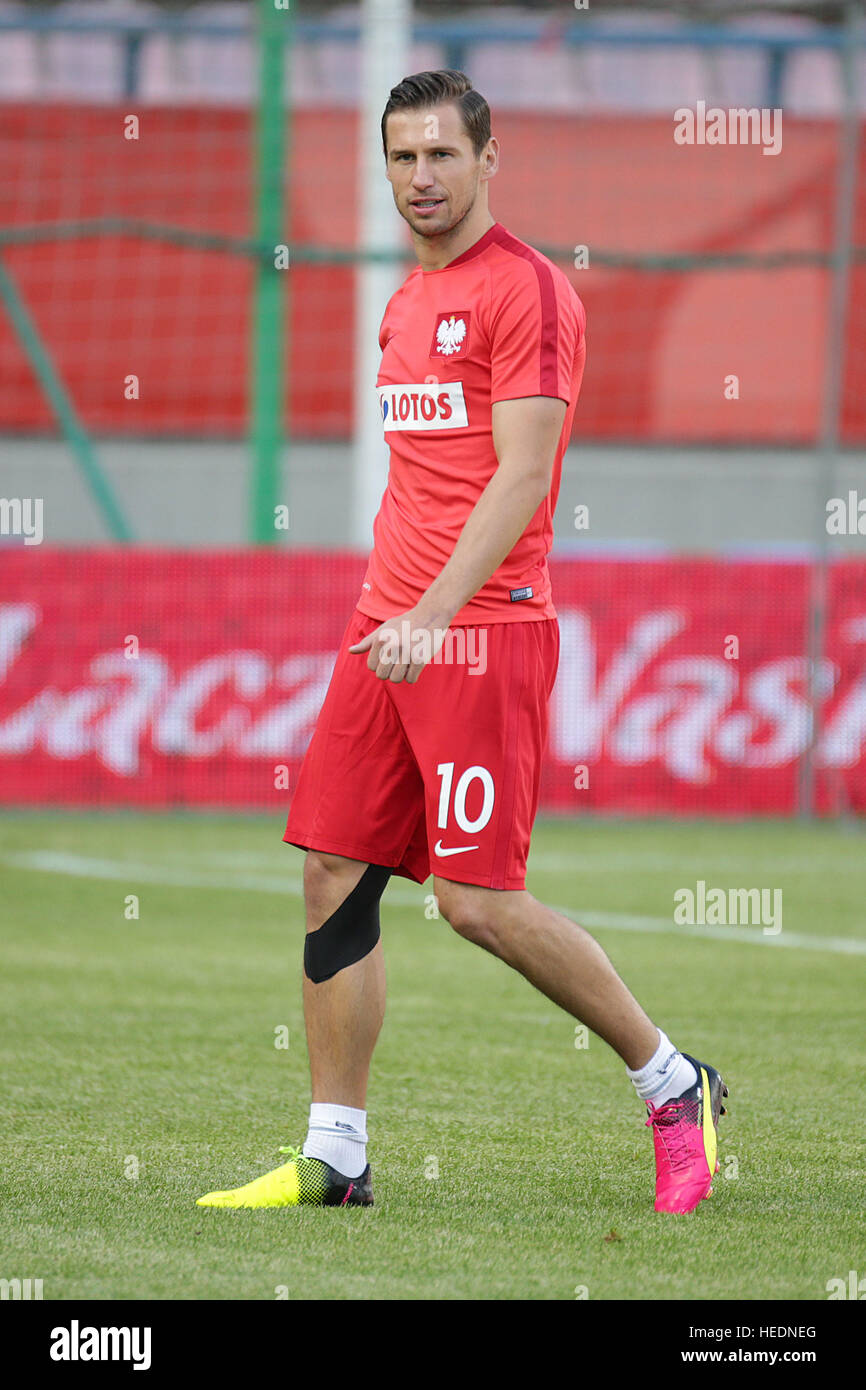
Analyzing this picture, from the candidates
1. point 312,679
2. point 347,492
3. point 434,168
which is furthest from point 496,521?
point 347,492

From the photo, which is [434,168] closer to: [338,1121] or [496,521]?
[496,521]

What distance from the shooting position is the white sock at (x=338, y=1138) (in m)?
4.25

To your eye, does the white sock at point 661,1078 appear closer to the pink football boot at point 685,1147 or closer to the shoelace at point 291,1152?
the pink football boot at point 685,1147

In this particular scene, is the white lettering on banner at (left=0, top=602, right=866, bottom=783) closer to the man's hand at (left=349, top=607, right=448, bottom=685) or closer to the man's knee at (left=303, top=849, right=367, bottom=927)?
the man's knee at (left=303, top=849, right=367, bottom=927)

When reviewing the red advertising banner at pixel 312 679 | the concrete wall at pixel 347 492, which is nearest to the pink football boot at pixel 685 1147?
the red advertising banner at pixel 312 679

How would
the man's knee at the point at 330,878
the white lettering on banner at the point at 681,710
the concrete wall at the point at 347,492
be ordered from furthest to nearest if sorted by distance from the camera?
the concrete wall at the point at 347,492
the white lettering on banner at the point at 681,710
the man's knee at the point at 330,878

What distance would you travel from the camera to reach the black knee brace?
4363 millimetres

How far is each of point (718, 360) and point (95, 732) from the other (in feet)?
41.9

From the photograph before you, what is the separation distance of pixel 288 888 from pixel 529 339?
6.20 m

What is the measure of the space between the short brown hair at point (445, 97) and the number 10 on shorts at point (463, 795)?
1.23 metres

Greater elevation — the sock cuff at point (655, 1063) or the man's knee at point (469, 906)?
the man's knee at point (469, 906)

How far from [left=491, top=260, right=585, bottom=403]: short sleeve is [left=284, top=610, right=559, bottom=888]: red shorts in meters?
0.48
